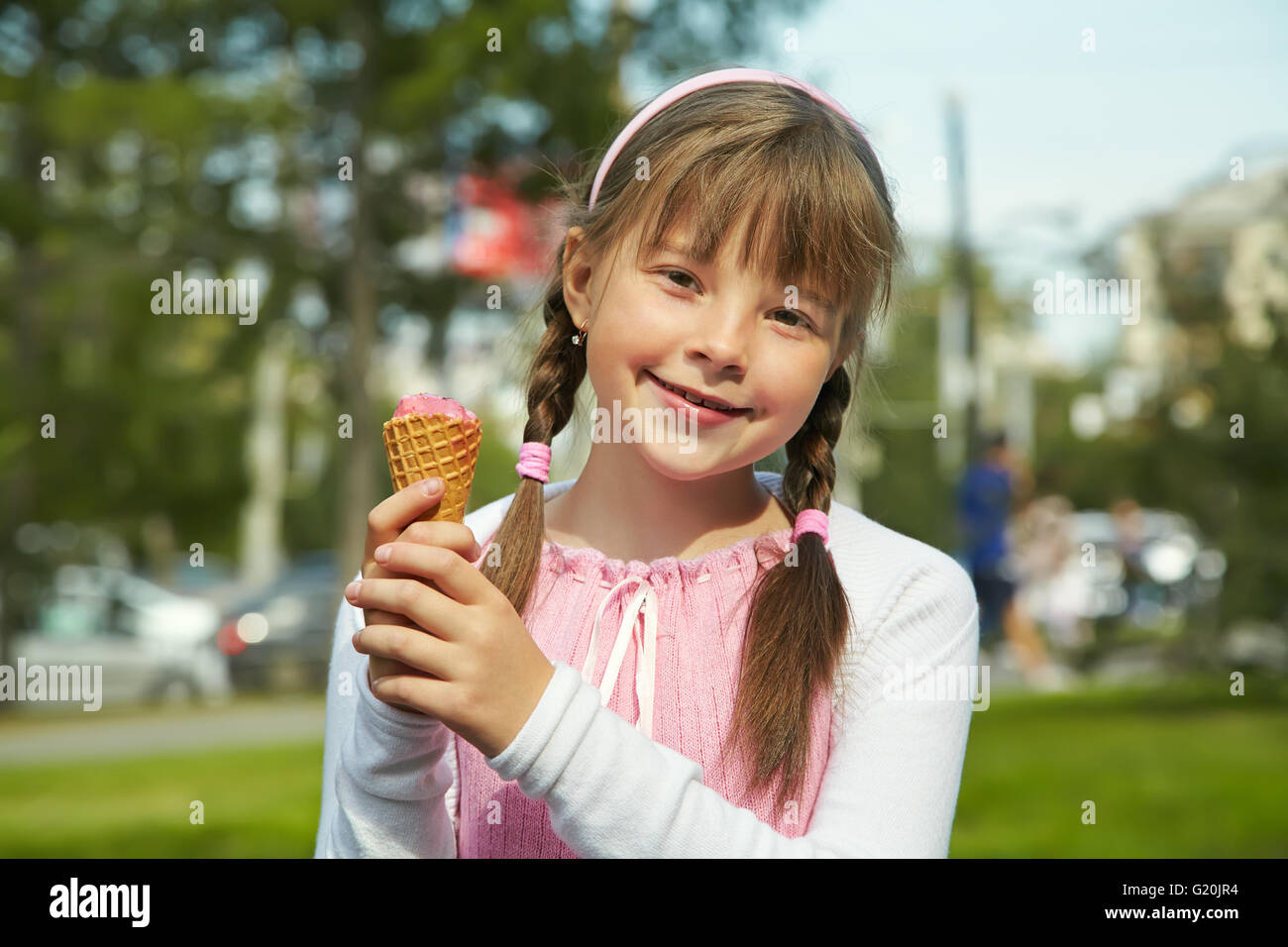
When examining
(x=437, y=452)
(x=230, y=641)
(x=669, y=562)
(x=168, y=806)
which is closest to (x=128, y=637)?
(x=230, y=641)

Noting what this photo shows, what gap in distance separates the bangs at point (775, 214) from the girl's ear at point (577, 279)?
0.16m

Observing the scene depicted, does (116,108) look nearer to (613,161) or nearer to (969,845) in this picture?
(969,845)

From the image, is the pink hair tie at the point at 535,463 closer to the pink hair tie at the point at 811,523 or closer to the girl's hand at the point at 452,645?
the pink hair tie at the point at 811,523

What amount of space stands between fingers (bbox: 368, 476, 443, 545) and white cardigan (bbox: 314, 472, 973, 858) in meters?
0.20

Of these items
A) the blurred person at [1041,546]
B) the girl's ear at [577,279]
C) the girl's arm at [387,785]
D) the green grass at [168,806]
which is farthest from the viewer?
the blurred person at [1041,546]

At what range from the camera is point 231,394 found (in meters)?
13.2

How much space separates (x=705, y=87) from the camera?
1927 mm

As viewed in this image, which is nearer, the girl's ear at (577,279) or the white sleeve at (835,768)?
the white sleeve at (835,768)

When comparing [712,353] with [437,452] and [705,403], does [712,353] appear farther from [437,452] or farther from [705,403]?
[437,452]

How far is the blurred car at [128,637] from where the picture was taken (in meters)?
15.1

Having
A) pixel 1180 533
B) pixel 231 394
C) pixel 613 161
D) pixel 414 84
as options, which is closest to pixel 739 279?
pixel 613 161

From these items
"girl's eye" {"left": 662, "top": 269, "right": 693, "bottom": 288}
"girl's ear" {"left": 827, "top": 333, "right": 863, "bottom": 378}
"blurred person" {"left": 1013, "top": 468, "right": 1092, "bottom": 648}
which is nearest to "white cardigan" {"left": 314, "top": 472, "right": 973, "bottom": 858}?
"girl's ear" {"left": 827, "top": 333, "right": 863, "bottom": 378}

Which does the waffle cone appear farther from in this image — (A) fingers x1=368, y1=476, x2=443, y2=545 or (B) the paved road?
(B) the paved road

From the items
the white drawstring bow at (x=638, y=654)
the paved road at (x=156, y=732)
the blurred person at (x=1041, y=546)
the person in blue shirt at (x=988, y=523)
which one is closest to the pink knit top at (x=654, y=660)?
the white drawstring bow at (x=638, y=654)
